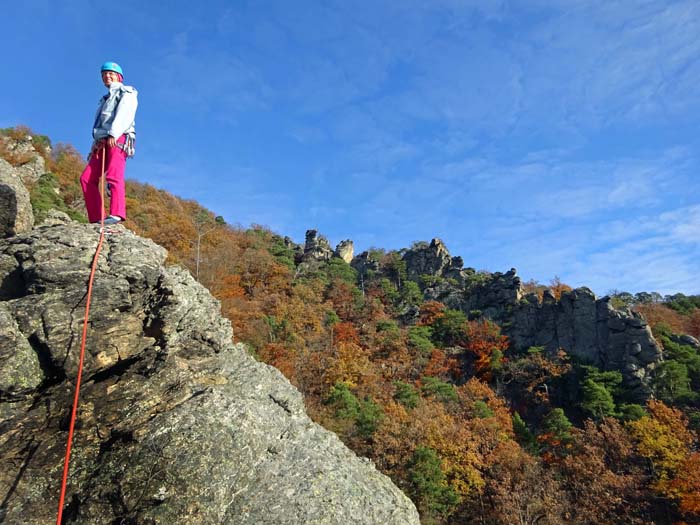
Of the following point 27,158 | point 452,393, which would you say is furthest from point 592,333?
point 27,158

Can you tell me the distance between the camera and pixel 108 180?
618 cm

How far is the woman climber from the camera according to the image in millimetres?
6176

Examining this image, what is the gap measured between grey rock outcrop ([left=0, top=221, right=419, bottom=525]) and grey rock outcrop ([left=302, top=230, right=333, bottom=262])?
206 feet

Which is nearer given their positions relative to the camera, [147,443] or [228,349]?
[147,443]

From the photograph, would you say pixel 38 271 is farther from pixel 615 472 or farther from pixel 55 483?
pixel 615 472

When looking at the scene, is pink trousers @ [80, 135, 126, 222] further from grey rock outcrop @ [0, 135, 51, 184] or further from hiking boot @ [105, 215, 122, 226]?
grey rock outcrop @ [0, 135, 51, 184]

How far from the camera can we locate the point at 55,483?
447 cm

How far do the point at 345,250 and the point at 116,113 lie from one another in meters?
70.5

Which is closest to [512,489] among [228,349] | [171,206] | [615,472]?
[615,472]

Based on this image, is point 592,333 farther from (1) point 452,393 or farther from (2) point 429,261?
(2) point 429,261

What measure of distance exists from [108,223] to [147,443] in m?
3.28

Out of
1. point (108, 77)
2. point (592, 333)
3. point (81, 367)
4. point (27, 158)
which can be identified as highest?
point (27, 158)

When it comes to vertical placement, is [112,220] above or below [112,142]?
below

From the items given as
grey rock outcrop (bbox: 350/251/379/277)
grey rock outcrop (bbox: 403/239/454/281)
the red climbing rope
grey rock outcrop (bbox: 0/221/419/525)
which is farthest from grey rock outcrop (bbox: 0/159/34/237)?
grey rock outcrop (bbox: 403/239/454/281)
